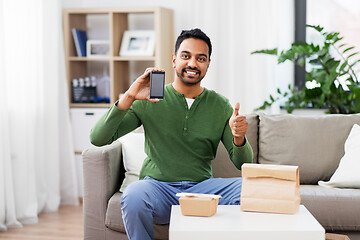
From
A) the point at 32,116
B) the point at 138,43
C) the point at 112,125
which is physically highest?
the point at 138,43

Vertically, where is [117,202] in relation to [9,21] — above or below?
below

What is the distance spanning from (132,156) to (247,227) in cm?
120

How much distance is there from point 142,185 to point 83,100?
2.24m

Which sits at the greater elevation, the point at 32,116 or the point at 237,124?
the point at 237,124

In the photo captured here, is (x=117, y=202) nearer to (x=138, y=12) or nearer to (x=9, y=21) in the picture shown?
(x=9, y=21)

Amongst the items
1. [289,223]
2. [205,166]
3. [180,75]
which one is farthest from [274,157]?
[289,223]

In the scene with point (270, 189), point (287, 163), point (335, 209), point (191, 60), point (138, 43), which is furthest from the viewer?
point (138, 43)

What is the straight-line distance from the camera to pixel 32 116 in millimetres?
3768

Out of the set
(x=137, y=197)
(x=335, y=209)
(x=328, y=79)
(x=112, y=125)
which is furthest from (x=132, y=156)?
(x=328, y=79)

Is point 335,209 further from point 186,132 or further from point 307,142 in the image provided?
point 186,132

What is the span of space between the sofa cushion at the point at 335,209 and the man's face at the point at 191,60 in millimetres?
780

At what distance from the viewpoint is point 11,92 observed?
3615 mm

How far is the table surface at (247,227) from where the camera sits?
173cm

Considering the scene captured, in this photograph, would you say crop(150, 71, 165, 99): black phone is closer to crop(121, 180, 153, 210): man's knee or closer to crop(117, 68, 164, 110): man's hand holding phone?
crop(117, 68, 164, 110): man's hand holding phone
